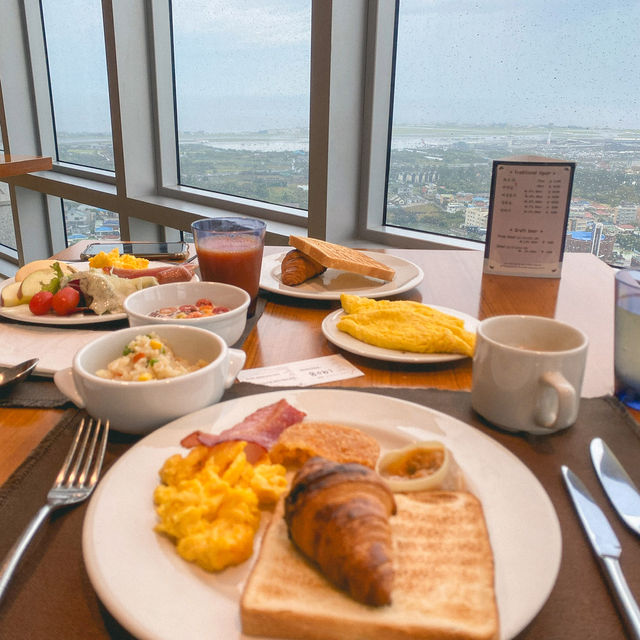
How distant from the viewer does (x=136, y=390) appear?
768mm

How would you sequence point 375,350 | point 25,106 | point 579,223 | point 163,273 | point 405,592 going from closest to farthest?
point 405,592 → point 375,350 → point 163,273 → point 579,223 → point 25,106

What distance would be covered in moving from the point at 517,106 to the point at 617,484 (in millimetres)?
2216

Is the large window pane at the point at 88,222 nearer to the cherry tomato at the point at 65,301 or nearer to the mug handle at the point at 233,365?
the cherry tomato at the point at 65,301

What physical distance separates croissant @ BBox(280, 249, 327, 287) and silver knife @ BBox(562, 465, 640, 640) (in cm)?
92

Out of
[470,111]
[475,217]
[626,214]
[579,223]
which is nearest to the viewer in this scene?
[626,214]

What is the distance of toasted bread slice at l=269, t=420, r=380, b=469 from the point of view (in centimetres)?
70

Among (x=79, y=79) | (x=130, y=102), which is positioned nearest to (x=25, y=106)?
(x=79, y=79)

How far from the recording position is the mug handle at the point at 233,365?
2.98ft

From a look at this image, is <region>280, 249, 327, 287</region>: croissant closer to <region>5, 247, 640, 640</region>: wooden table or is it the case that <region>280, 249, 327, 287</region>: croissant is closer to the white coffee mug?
<region>5, 247, 640, 640</region>: wooden table

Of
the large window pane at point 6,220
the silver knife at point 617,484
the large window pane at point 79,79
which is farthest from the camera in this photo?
the large window pane at point 6,220

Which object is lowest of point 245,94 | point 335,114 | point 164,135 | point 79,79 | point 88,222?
point 88,222

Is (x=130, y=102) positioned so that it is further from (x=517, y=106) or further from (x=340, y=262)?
(x=340, y=262)

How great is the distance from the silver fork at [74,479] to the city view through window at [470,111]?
2207 mm

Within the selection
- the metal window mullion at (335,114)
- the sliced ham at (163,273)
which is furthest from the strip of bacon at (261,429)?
Answer: the metal window mullion at (335,114)
